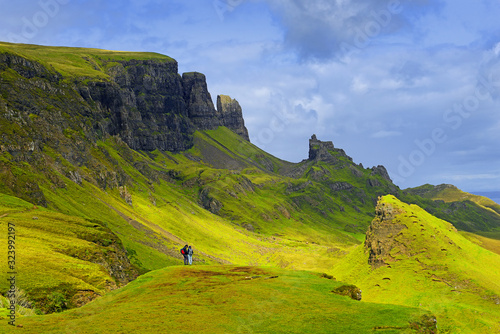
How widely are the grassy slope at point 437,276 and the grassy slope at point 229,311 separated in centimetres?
1610

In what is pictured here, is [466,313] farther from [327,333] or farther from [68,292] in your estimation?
[68,292]

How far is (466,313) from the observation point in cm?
4747

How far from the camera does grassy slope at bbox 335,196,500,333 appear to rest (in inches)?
1886

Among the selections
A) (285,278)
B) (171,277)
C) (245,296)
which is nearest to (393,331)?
(245,296)

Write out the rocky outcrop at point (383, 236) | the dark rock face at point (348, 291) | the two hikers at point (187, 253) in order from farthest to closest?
the two hikers at point (187, 253)
the rocky outcrop at point (383, 236)
the dark rock face at point (348, 291)

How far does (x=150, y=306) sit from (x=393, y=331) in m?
26.0

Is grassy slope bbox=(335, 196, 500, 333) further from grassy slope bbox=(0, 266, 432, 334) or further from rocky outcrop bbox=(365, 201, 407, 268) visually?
grassy slope bbox=(0, 266, 432, 334)

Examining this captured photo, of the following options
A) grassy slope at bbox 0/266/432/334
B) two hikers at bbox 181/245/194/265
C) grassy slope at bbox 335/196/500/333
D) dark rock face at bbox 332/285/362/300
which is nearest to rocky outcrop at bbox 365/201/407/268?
grassy slope at bbox 335/196/500/333

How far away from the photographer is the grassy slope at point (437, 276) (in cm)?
4791

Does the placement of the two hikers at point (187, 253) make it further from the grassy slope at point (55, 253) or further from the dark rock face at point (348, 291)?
the dark rock face at point (348, 291)

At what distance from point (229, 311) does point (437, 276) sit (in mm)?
40009

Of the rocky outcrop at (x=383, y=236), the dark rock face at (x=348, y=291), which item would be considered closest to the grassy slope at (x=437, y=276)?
the rocky outcrop at (x=383, y=236)

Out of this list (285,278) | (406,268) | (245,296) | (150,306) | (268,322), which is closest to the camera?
(268,322)

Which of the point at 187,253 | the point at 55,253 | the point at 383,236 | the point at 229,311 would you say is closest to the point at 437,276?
the point at 383,236
